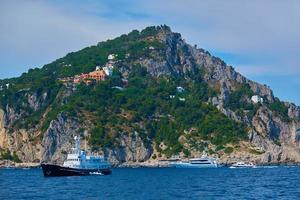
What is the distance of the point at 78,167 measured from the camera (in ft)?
481

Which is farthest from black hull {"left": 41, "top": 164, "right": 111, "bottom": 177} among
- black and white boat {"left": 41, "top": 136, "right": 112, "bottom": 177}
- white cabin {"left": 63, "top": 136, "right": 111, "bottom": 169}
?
white cabin {"left": 63, "top": 136, "right": 111, "bottom": 169}

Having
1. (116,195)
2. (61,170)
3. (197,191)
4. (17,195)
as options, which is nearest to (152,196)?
(116,195)

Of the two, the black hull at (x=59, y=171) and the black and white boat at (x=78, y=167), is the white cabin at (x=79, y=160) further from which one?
the black hull at (x=59, y=171)

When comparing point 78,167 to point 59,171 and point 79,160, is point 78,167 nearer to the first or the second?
point 79,160

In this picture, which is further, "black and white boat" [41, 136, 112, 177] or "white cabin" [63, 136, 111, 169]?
"white cabin" [63, 136, 111, 169]

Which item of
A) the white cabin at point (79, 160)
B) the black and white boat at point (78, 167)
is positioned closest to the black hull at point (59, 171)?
the black and white boat at point (78, 167)

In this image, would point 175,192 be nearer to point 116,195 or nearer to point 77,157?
point 116,195

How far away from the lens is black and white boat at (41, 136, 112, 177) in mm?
141625

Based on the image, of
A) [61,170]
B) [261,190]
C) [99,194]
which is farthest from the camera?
[61,170]

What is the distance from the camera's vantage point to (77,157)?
5778 inches

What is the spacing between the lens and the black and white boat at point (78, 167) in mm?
141625

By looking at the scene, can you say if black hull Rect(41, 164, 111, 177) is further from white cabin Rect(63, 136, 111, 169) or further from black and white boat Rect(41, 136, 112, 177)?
white cabin Rect(63, 136, 111, 169)

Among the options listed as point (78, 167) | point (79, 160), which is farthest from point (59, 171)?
point (79, 160)

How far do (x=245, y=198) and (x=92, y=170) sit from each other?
72.5 metres
